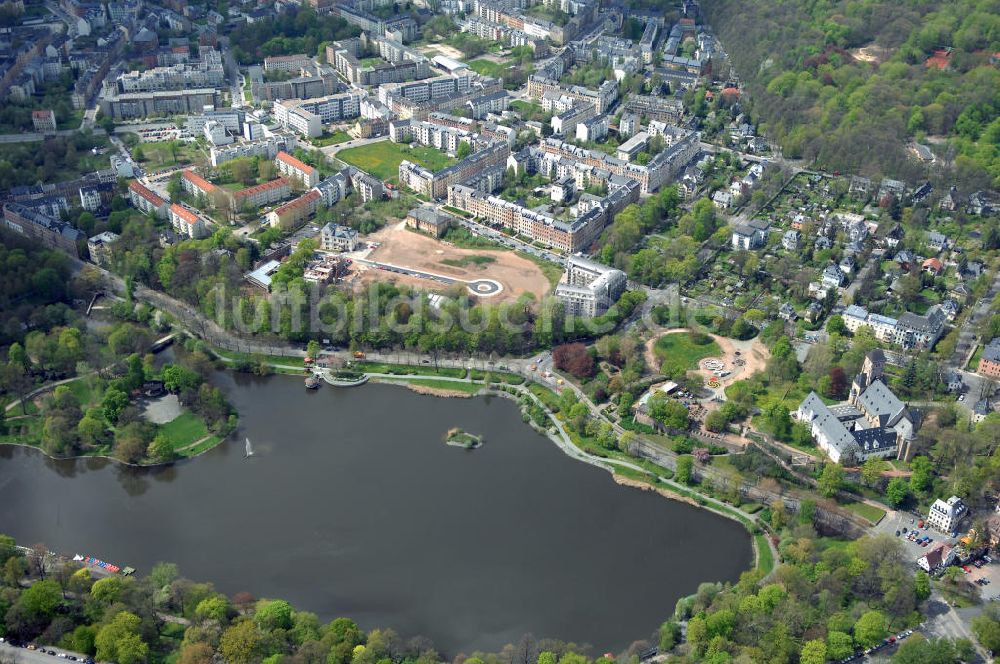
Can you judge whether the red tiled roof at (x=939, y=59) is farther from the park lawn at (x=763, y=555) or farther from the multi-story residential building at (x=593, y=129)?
the park lawn at (x=763, y=555)

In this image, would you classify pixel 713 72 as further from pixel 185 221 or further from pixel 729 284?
pixel 185 221

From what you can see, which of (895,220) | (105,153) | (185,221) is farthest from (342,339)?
(895,220)

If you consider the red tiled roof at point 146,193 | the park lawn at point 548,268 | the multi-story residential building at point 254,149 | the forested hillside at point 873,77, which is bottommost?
the park lawn at point 548,268

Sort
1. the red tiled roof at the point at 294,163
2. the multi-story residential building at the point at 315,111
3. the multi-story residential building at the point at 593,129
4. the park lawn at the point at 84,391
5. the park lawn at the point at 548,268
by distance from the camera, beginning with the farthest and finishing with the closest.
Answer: the multi-story residential building at the point at 315,111 → the multi-story residential building at the point at 593,129 → the red tiled roof at the point at 294,163 → the park lawn at the point at 548,268 → the park lawn at the point at 84,391

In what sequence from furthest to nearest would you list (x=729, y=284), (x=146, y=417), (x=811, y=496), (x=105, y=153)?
1. (x=105, y=153)
2. (x=729, y=284)
3. (x=146, y=417)
4. (x=811, y=496)

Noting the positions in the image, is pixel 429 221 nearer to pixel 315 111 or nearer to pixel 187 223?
pixel 187 223

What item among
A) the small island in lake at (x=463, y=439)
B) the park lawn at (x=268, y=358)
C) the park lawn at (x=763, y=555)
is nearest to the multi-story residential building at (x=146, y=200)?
the park lawn at (x=268, y=358)

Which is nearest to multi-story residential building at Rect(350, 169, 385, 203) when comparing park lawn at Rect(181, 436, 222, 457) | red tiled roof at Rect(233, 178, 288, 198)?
red tiled roof at Rect(233, 178, 288, 198)

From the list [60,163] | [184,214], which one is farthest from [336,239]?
[60,163]
